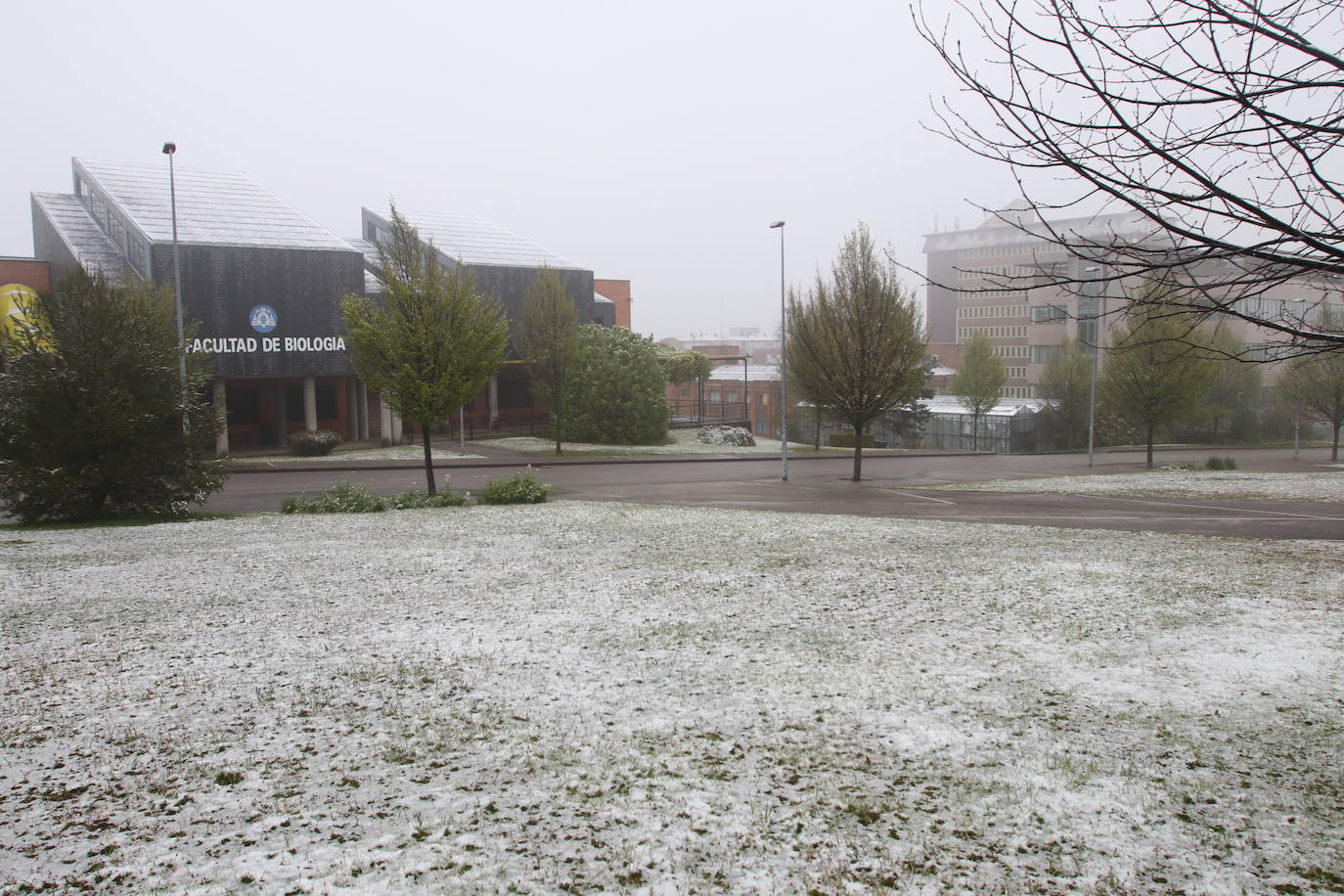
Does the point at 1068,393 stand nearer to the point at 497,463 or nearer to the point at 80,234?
the point at 497,463

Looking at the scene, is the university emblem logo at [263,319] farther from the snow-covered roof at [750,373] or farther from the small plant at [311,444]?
the snow-covered roof at [750,373]

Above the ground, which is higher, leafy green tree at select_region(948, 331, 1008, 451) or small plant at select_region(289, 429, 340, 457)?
leafy green tree at select_region(948, 331, 1008, 451)

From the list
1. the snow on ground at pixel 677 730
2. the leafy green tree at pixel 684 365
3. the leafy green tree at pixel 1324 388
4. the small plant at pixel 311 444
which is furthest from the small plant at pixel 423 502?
the leafy green tree at pixel 684 365

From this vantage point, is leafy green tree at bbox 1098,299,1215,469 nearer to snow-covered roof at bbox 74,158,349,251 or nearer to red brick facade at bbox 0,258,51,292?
snow-covered roof at bbox 74,158,349,251

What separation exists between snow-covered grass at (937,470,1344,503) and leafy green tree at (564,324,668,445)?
2035 centimetres

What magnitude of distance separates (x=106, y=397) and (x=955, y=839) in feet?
57.8

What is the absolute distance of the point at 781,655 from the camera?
7.49 meters

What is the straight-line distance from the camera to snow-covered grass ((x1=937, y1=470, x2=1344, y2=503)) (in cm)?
2273

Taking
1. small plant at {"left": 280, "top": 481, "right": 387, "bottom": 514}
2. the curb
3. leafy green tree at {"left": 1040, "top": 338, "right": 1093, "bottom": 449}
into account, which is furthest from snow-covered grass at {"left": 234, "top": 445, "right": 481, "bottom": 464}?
leafy green tree at {"left": 1040, "top": 338, "right": 1093, "bottom": 449}

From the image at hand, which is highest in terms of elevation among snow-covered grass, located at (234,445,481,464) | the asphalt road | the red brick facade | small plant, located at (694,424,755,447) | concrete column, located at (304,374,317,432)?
the red brick facade

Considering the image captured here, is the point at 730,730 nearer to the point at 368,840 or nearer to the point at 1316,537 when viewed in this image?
the point at 368,840

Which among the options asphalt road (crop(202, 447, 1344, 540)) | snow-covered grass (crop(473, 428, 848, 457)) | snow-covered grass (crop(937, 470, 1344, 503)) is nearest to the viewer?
asphalt road (crop(202, 447, 1344, 540))

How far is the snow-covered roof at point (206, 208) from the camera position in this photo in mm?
37406

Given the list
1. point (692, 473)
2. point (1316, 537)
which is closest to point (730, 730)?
point (1316, 537)
